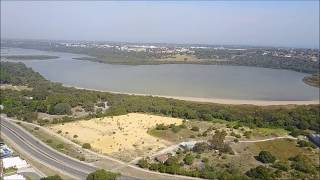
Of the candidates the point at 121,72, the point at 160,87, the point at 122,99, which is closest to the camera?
the point at 122,99

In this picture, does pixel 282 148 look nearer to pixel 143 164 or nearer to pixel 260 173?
pixel 260 173

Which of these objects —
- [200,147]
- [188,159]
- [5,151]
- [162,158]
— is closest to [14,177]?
[5,151]

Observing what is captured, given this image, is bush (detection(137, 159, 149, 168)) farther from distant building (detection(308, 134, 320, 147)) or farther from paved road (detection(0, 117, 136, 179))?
distant building (detection(308, 134, 320, 147))

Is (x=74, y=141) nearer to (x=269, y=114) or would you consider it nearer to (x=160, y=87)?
(x=269, y=114)

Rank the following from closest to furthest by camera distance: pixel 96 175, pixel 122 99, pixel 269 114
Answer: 1. pixel 96 175
2. pixel 269 114
3. pixel 122 99

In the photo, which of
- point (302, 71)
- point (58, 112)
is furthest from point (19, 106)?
point (302, 71)

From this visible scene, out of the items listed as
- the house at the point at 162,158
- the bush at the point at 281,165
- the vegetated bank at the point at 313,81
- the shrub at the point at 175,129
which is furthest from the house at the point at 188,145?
the vegetated bank at the point at 313,81
